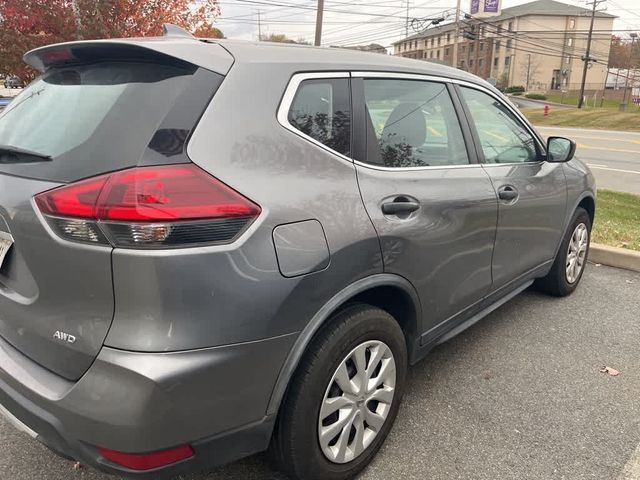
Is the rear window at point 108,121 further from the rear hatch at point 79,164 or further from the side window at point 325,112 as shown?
the side window at point 325,112

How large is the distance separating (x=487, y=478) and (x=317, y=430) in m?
0.86

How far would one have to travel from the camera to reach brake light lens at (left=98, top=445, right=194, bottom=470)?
1.65 metres

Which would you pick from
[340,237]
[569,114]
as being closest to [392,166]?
[340,237]

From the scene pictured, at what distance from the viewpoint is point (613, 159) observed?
15414 millimetres

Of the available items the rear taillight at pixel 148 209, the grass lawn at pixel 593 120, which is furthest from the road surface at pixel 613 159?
the rear taillight at pixel 148 209

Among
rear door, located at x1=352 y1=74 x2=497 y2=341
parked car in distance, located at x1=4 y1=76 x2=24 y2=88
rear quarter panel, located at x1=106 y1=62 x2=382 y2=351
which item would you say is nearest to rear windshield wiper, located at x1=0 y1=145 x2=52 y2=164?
rear quarter panel, located at x1=106 y1=62 x2=382 y2=351

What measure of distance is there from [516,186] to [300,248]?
1.89 m

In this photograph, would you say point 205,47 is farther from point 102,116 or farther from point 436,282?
point 436,282

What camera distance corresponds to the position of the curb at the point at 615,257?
5012 mm

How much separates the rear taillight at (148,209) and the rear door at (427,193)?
69cm

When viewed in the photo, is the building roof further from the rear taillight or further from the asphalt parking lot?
the rear taillight

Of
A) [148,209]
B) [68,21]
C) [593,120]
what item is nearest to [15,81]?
[68,21]

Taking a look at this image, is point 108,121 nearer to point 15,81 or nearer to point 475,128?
point 475,128

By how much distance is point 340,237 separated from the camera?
1.98m
